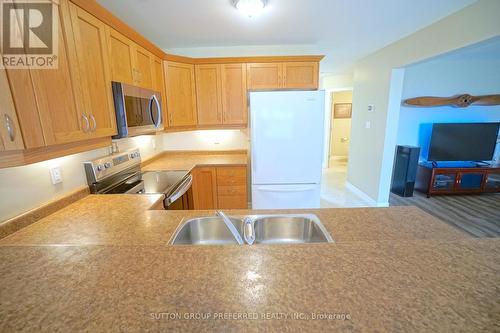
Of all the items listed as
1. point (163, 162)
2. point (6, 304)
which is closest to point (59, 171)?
point (6, 304)

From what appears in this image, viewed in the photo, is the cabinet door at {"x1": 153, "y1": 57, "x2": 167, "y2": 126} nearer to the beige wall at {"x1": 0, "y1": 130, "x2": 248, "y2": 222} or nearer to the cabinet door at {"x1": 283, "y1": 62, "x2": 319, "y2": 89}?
the beige wall at {"x1": 0, "y1": 130, "x2": 248, "y2": 222}

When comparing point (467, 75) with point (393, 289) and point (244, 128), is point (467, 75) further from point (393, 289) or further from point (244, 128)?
point (393, 289)

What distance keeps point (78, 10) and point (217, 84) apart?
64.0 inches

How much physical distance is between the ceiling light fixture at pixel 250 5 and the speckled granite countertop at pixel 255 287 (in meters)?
1.92

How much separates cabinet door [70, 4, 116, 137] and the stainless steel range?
0.41 meters

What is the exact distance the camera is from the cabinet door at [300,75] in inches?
106

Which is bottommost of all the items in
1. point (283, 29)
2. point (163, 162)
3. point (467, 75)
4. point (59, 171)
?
point (163, 162)

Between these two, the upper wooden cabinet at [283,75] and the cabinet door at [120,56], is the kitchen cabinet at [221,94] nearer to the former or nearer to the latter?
the upper wooden cabinet at [283,75]

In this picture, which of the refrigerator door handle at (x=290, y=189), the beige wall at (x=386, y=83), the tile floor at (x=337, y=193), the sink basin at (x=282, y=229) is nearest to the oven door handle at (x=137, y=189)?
the sink basin at (x=282, y=229)

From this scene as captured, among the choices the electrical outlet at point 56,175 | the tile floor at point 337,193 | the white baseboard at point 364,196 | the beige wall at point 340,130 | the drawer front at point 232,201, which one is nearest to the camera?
the electrical outlet at point 56,175

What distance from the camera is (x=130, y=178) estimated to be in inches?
77.8

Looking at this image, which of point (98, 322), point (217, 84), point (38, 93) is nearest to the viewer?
point (98, 322)

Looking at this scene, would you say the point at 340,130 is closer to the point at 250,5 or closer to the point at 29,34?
the point at 250,5

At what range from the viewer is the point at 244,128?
2.88m
